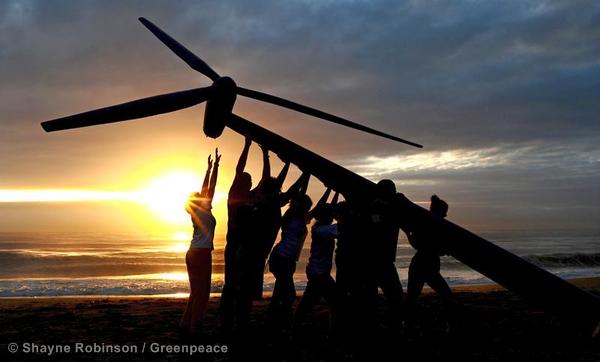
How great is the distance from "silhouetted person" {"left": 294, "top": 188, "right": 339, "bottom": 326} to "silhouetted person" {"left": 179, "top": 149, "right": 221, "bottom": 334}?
5.44 feet

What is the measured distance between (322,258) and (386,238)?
1.16 meters

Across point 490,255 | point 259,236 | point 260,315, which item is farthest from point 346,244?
point 260,315

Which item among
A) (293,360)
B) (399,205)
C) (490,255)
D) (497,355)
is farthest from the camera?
(497,355)

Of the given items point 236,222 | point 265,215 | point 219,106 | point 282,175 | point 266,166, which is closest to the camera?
point 219,106

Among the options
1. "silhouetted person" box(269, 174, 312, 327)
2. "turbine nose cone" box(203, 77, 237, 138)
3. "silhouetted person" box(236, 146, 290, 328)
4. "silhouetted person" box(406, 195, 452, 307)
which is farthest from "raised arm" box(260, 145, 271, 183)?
"silhouetted person" box(406, 195, 452, 307)

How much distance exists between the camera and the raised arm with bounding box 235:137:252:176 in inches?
237

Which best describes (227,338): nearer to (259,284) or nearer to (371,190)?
(259,284)

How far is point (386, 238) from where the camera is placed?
21.5ft

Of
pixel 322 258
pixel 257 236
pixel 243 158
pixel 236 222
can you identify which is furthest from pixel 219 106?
pixel 322 258

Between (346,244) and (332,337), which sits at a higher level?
(346,244)

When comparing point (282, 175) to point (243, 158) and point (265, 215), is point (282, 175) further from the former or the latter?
point (265, 215)

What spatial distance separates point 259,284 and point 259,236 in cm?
76

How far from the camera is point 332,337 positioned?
7.17 meters

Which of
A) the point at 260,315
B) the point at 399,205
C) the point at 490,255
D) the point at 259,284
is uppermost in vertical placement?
the point at 399,205
